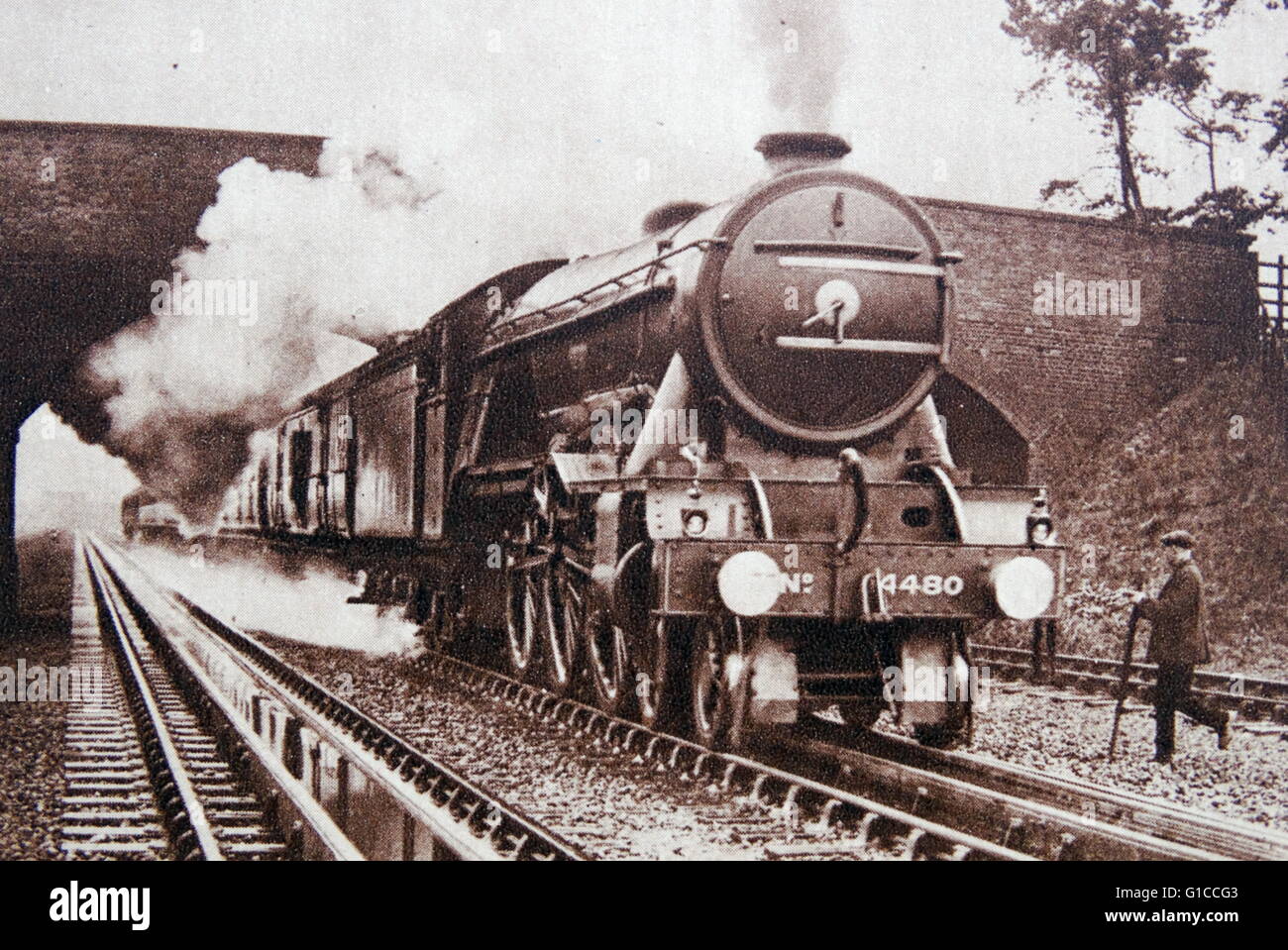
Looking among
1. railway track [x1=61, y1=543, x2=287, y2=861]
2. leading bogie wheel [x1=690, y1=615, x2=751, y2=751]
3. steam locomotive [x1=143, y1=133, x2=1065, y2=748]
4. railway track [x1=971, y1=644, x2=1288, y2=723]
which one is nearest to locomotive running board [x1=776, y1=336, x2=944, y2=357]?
steam locomotive [x1=143, y1=133, x2=1065, y2=748]

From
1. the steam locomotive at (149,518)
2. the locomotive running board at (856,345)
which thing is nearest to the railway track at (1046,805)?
the locomotive running board at (856,345)

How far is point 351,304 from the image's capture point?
13.6 meters

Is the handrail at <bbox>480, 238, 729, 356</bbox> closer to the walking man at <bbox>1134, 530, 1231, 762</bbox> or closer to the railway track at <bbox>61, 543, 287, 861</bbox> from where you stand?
the walking man at <bbox>1134, 530, 1231, 762</bbox>

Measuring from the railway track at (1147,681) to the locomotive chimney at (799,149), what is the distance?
3.37 metres

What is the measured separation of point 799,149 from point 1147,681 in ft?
15.7

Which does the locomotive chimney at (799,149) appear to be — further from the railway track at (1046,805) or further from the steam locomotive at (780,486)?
the railway track at (1046,805)

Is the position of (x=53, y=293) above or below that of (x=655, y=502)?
above

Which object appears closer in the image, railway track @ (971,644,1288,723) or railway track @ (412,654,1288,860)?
railway track @ (412,654,1288,860)

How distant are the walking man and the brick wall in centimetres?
610

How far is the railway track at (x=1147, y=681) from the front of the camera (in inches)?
307

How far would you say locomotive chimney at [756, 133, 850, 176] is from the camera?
20.6 feet
